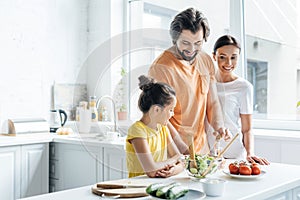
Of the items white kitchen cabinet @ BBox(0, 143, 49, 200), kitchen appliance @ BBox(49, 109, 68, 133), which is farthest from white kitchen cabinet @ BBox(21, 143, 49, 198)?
kitchen appliance @ BBox(49, 109, 68, 133)

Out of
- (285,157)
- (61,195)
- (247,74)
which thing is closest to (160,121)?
(61,195)

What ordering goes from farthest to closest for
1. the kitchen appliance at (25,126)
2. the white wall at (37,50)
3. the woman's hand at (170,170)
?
the white wall at (37,50), the kitchen appliance at (25,126), the woman's hand at (170,170)

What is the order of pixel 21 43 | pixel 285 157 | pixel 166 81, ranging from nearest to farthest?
pixel 166 81 < pixel 285 157 < pixel 21 43

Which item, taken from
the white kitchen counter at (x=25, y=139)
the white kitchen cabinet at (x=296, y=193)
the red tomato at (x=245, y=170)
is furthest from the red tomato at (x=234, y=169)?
the white kitchen counter at (x=25, y=139)

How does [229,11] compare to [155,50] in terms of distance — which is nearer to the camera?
[155,50]

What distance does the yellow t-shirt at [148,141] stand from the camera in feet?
4.68

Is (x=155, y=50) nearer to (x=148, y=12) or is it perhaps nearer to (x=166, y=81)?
(x=166, y=81)

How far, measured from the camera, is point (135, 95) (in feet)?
4.65

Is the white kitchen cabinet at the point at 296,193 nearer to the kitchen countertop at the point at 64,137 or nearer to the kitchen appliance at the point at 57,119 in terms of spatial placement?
the kitchen countertop at the point at 64,137

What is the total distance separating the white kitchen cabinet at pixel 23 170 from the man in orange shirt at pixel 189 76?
1.72 meters

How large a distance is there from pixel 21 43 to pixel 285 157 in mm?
2348

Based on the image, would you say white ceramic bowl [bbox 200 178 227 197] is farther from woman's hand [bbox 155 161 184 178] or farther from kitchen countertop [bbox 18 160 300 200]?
woman's hand [bbox 155 161 184 178]

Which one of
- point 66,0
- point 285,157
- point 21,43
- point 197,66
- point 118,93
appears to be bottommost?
point 285,157

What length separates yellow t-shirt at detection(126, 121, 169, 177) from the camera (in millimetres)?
1428
